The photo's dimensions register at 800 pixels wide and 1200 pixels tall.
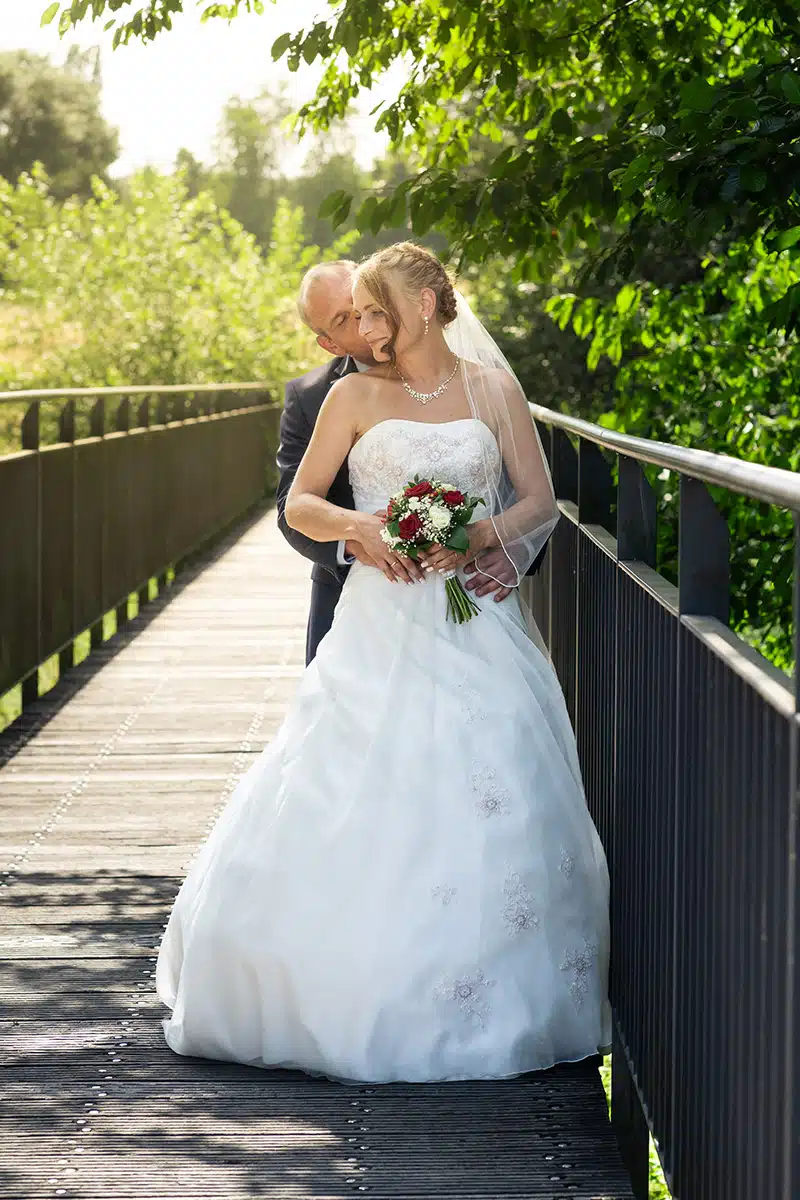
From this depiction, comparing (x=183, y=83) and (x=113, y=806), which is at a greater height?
(x=183, y=83)

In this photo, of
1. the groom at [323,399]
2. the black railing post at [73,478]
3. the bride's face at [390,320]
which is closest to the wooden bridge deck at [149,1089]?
the groom at [323,399]

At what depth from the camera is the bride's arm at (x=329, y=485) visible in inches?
166

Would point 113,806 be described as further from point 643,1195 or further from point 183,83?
point 183,83

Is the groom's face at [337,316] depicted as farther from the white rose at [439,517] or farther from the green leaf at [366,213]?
the green leaf at [366,213]

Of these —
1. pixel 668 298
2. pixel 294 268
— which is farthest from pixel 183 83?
pixel 668 298

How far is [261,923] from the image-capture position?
390 cm

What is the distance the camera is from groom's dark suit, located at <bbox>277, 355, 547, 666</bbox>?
4699 millimetres

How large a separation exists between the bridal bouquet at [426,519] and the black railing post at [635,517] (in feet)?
1.86

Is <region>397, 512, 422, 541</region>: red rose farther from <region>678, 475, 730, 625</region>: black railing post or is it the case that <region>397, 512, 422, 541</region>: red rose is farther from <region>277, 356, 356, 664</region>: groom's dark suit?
<region>678, 475, 730, 625</region>: black railing post

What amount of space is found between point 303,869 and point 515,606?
861 millimetres

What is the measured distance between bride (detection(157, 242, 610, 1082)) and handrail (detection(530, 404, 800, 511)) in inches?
24.3

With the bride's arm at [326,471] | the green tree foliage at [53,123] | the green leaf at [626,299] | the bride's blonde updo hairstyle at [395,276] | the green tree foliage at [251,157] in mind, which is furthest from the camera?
the green tree foliage at [251,157]

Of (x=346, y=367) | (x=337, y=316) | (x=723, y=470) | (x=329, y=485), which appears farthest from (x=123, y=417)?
(x=723, y=470)

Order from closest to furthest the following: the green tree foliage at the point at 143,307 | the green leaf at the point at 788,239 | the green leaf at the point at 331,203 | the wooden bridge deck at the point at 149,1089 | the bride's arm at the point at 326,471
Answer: the wooden bridge deck at the point at 149,1089, the bride's arm at the point at 326,471, the green leaf at the point at 788,239, the green leaf at the point at 331,203, the green tree foliage at the point at 143,307
